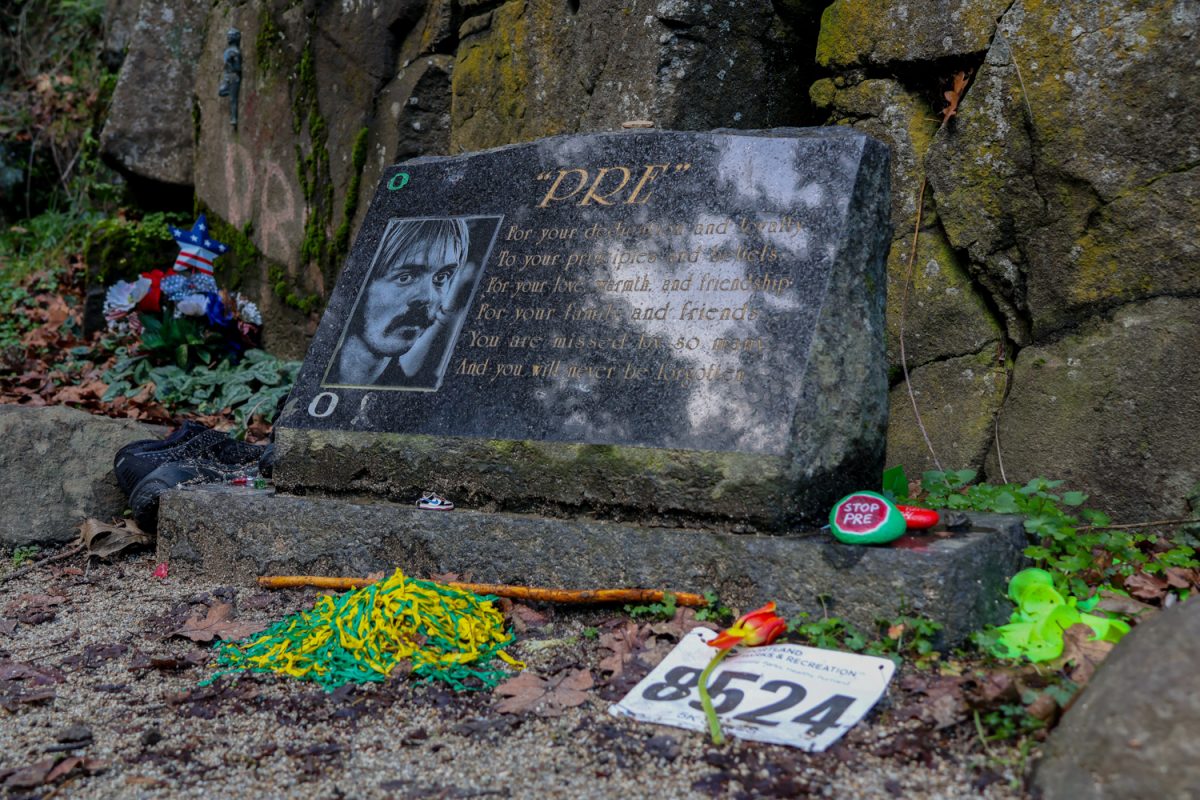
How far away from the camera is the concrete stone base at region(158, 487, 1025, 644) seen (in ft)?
8.86

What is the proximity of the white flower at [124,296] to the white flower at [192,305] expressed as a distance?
0.23 m

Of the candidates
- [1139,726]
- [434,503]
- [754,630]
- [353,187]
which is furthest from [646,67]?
[1139,726]

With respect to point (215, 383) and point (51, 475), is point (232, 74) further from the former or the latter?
point (51, 475)

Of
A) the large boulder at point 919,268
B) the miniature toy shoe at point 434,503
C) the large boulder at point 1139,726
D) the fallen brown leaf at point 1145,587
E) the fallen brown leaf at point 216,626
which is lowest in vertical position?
the fallen brown leaf at point 216,626

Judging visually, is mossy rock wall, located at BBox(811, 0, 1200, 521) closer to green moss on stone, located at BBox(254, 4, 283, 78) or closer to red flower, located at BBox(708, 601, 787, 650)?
red flower, located at BBox(708, 601, 787, 650)

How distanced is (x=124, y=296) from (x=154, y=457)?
240 centimetres

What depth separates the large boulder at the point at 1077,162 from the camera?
11.7ft

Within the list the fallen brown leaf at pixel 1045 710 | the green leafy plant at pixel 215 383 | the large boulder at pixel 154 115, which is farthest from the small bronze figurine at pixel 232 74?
the fallen brown leaf at pixel 1045 710

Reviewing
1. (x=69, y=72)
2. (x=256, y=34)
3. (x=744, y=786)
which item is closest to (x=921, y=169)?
(x=744, y=786)

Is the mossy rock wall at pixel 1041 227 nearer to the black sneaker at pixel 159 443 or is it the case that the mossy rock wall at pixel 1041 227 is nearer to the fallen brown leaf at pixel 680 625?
the fallen brown leaf at pixel 680 625

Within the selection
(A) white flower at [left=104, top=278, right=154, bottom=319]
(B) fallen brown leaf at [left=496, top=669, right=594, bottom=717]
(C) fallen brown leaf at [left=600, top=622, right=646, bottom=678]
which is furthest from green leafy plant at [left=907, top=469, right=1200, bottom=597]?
(A) white flower at [left=104, top=278, right=154, bottom=319]

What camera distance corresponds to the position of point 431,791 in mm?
2211

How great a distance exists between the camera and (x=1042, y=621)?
267 cm

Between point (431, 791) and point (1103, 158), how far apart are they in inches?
119
